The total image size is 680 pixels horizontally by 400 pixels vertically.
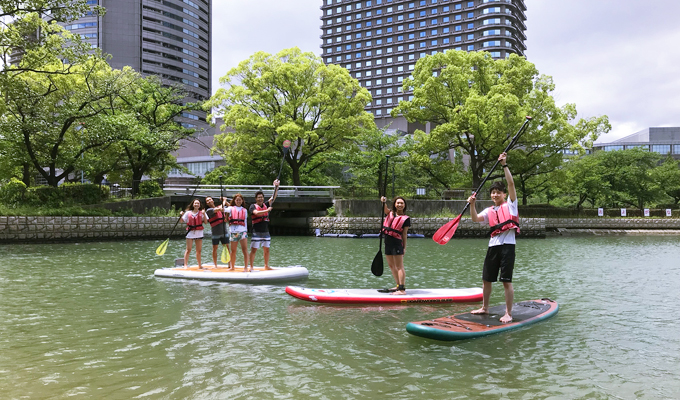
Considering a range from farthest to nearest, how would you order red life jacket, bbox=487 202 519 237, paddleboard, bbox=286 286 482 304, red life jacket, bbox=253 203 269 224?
red life jacket, bbox=253 203 269 224, paddleboard, bbox=286 286 482 304, red life jacket, bbox=487 202 519 237

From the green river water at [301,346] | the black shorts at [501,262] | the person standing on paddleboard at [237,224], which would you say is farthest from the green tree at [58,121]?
the black shorts at [501,262]

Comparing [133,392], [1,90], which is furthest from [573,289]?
[1,90]

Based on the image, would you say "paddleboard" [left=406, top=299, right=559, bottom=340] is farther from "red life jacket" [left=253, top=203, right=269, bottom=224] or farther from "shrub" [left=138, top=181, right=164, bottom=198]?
"shrub" [left=138, top=181, right=164, bottom=198]

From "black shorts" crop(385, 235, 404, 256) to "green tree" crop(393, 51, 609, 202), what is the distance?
1067 inches

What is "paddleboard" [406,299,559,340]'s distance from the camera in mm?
6312

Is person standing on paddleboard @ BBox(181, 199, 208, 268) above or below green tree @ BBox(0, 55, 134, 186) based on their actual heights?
below

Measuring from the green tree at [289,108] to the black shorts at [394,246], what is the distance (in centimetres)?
Answer: 2573

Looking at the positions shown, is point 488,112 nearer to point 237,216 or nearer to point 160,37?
point 237,216

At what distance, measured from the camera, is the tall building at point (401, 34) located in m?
94.4

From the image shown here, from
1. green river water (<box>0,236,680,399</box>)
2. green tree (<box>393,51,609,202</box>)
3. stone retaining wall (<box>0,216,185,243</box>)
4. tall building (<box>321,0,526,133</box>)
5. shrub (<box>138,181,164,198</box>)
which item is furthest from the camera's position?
tall building (<box>321,0,526,133</box>)

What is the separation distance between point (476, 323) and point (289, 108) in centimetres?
3026

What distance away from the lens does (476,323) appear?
6.77 meters

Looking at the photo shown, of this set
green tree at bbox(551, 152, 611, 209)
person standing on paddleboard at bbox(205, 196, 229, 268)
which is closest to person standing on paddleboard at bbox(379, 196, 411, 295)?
person standing on paddleboard at bbox(205, 196, 229, 268)

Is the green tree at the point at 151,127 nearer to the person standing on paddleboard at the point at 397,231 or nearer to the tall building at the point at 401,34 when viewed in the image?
the person standing on paddleboard at the point at 397,231
